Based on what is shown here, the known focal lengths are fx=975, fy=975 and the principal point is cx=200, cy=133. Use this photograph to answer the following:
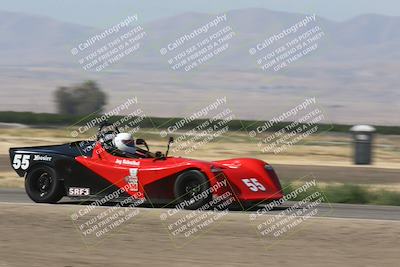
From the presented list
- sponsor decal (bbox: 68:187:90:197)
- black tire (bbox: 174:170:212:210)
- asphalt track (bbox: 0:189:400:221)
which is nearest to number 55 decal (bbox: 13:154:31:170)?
asphalt track (bbox: 0:189:400:221)

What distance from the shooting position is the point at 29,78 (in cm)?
19100

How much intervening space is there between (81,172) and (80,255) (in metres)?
5.40

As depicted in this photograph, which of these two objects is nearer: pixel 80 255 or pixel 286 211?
pixel 80 255

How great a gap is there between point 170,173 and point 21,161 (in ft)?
9.04

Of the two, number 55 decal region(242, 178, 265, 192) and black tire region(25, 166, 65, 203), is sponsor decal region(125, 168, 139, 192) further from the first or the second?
number 55 decal region(242, 178, 265, 192)

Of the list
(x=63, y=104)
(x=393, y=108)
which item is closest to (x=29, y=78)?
(x=393, y=108)

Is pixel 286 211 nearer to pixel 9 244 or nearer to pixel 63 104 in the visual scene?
pixel 9 244

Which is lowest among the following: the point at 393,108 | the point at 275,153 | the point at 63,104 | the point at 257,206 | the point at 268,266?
the point at 393,108

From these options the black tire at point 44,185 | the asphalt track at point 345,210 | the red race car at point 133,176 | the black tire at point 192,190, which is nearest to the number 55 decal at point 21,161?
the red race car at point 133,176

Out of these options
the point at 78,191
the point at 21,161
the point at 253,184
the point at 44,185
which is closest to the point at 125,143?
the point at 78,191

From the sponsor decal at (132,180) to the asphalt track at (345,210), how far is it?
620 mm

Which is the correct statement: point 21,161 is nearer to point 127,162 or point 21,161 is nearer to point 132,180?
point 127,162

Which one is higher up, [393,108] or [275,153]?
[275,153]

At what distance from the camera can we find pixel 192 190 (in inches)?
591
